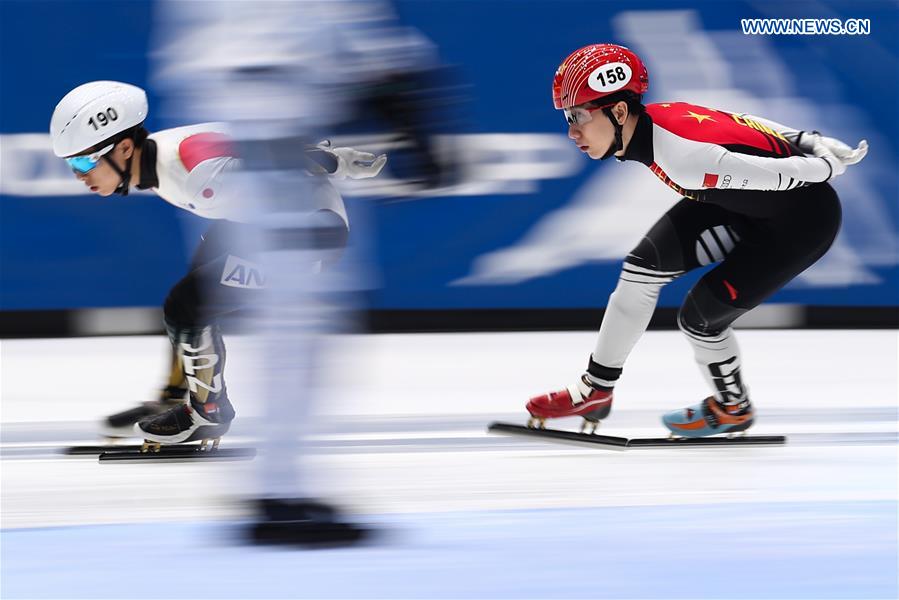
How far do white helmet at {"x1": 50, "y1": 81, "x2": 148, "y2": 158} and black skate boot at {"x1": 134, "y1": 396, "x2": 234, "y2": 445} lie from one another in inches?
33.8

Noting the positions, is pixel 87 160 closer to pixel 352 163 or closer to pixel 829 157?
pixel 352 163

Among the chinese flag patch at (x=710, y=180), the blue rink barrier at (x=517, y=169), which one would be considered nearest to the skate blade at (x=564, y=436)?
the chinese flag patch at (x=710, y=180)

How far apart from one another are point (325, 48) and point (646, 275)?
6.47 ft

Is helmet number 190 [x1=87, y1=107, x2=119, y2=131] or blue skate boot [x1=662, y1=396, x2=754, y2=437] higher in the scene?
helmet number 190 [x1=87, y1=107, x2=119, y2=131]

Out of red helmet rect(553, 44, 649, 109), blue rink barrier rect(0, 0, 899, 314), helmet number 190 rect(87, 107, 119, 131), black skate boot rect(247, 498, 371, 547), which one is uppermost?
red helmet rect(553, 44, 649, 109)

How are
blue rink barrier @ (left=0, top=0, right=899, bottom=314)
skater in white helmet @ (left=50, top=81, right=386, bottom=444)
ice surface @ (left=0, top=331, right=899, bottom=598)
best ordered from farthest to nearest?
blue rink barrier @ (left=0, top=0, right=899, bottom=314) → skater in white helmet @ (left=50, top=81, right=386, bottom=444) → ice surface @ (left=0, top=331, right=899, bottom=598)

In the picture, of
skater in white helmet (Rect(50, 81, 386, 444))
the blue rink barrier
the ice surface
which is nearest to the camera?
the ice surface

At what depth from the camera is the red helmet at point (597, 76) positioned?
381 cm

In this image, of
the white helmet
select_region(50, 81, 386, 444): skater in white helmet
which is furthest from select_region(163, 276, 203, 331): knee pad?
the white helmet

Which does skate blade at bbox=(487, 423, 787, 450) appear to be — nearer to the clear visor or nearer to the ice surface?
the ice surface

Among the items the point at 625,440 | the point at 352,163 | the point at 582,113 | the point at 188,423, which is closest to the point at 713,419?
the point at 625,440

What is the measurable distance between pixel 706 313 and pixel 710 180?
19.1 inches

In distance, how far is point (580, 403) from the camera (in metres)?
4.10

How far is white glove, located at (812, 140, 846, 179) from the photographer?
3893 mm
